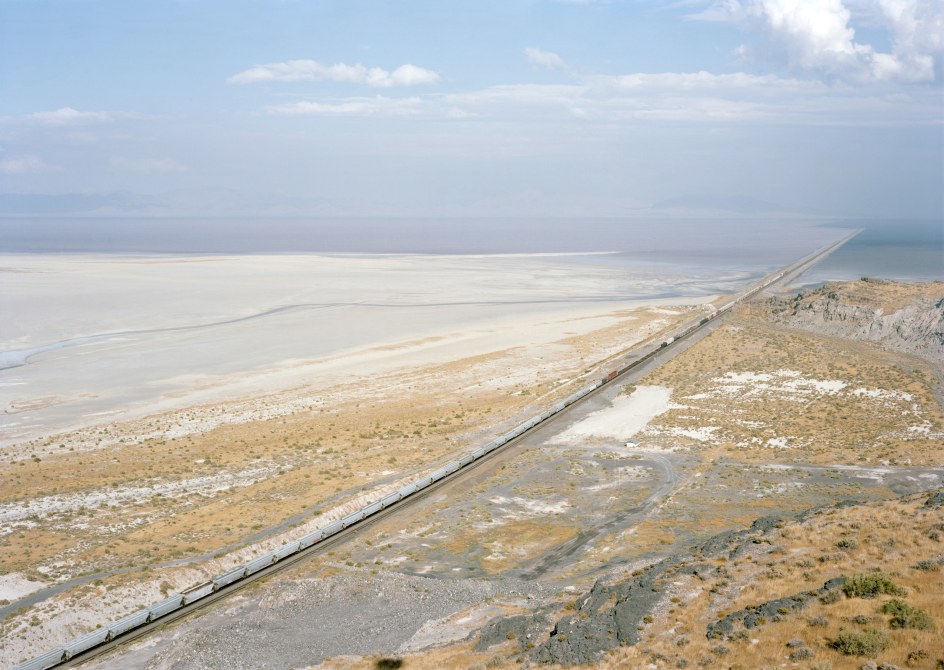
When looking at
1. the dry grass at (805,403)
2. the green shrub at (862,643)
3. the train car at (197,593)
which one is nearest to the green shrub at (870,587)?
the green shrub at (862,643)

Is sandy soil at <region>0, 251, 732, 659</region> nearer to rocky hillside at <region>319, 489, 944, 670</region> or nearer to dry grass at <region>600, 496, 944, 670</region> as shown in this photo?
rocky hillside at <region>319, 489, 944, 670</region>

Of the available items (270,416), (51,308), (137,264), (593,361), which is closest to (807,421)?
(593,361)

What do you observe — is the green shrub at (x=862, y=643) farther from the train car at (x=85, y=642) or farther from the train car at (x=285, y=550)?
the train car at (x=85, y=642)

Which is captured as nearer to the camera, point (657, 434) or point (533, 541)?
point (533, 541)

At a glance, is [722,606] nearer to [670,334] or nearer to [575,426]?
[575,426]

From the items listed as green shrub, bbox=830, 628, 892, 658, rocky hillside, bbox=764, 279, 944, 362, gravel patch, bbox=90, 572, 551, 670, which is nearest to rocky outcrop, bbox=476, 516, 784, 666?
gravel patch, bbox=90, 572, 551, 670

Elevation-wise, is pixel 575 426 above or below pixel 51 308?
below

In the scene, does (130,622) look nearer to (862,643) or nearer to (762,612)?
(762,612)

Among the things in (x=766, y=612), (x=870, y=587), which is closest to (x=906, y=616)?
(x=870, y=587)
